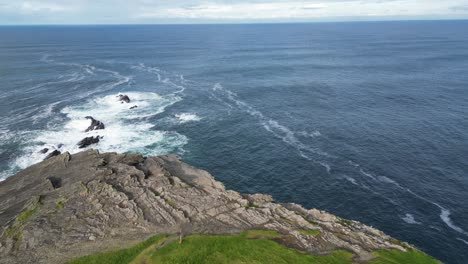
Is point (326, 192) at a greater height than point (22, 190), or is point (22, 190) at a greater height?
point (22, 190)

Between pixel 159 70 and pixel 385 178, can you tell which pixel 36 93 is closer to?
pixel 159 70

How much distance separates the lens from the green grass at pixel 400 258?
48094mm

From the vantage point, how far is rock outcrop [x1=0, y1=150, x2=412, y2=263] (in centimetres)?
5044

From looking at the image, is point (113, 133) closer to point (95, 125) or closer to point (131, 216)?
point (95, 125)

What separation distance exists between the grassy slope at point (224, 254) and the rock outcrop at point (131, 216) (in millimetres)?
1876

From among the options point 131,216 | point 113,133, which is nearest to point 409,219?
point 131,216

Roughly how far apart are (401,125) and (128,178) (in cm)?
8080

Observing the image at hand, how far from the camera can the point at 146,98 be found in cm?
13975

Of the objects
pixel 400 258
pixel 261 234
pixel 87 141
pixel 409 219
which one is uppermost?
pixel 261 234

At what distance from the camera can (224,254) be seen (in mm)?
46656

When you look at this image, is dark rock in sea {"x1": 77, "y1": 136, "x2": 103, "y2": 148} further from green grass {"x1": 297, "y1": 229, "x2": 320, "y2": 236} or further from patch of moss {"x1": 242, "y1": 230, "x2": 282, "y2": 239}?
green grass {"x1": 297, "y1": 229, "x2": 320, "y2": 236}

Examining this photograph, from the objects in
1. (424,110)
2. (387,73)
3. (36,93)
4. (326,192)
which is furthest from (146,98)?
(387,73)

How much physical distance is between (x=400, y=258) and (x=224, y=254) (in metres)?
24.3

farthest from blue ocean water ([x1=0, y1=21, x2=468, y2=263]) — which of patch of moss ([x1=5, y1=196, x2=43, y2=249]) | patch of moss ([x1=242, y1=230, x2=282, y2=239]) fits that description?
patch of moss ([x1=5, y1=196, x2=43, y2=249])
